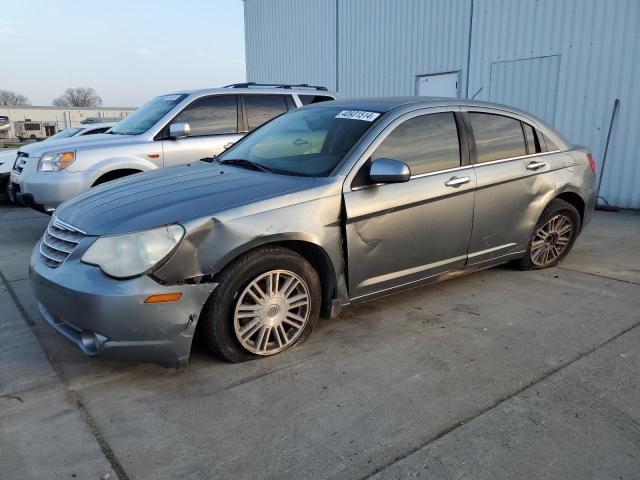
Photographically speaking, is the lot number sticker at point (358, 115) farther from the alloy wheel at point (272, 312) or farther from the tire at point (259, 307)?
the alloy wheel at point (272, 312)

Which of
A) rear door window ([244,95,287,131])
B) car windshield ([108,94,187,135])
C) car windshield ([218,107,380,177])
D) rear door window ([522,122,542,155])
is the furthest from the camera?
rear door window ([244,95,287,131])

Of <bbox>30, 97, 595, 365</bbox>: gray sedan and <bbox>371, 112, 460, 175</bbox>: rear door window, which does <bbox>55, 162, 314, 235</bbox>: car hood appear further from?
<bbox>371, 112, 460, 175</bbox>: rear door window

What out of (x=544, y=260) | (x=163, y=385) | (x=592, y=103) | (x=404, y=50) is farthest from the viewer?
(x=404, y=50)

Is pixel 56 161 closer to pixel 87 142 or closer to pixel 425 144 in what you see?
pixel 87 142

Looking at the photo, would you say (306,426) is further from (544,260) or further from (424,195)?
(544,260)

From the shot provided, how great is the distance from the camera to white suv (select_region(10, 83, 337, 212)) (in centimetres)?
589

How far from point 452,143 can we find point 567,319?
1.59 metres

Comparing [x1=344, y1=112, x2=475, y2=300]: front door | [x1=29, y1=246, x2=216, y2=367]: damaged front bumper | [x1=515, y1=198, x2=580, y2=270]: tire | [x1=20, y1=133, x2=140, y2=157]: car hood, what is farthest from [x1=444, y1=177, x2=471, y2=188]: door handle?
[x1=20, y1=133, x2=140, y2=157]: car hood

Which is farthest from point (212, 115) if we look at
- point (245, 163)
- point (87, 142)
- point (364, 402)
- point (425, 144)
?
point (364, 402)

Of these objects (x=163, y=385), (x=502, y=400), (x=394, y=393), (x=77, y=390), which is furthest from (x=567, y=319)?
(x=77, y=390)

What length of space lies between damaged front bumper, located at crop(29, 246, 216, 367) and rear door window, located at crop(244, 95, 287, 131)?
4.42 metres

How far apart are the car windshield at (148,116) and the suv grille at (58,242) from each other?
344cm

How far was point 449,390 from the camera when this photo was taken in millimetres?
2840

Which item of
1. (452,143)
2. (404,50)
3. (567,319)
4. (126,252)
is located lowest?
(567,319)
